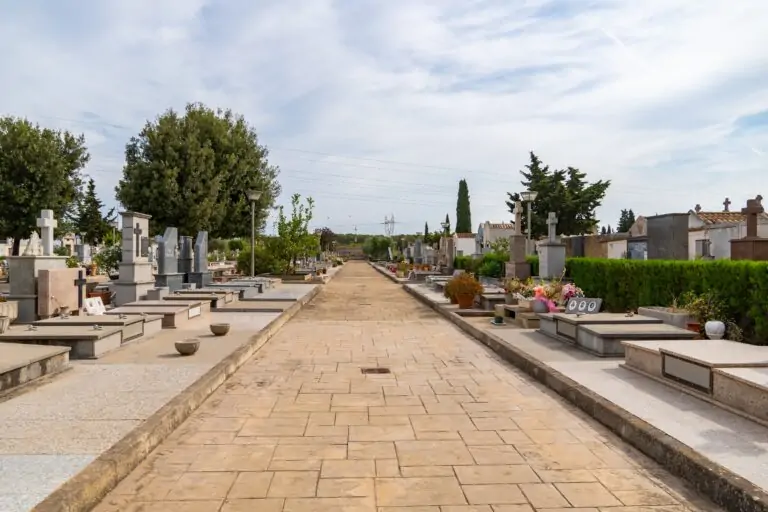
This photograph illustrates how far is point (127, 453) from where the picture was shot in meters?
4.13

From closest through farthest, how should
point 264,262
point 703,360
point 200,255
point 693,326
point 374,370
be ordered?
point 703,360 < point 374,370 < point 693,326 < point 200,255 < point 264,262

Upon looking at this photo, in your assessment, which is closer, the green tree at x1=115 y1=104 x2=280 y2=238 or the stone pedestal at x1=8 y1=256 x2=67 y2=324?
the stone pedestal at x1=8 y1=256 x2=67 y2=324

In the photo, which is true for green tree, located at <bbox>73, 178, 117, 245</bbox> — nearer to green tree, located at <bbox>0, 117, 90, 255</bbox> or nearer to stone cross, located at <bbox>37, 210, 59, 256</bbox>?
green tree, located at <bbox>0, 117, 90, 255</bbox>

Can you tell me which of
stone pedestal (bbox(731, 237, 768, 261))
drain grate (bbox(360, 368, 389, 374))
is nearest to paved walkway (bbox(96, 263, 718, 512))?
drain grate (bbox(360, 368, 389, 374))

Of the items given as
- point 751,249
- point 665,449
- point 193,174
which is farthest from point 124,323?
point 193,174

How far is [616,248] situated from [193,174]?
1881cm

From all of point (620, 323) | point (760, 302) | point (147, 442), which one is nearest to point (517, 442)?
point (147, 442)

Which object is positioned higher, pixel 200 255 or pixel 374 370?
pixel 200 255

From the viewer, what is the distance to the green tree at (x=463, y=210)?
69312 mm

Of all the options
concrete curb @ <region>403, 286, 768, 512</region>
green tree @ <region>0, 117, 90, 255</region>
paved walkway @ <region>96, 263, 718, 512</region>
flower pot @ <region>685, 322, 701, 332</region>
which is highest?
green tree @ <region>0, 117, 90, 255</region>

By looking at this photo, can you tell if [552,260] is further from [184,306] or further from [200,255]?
[200,255]

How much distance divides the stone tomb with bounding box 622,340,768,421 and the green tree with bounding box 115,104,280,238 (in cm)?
2305

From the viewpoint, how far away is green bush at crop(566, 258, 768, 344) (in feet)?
27.5

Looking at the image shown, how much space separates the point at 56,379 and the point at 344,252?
108 meters
